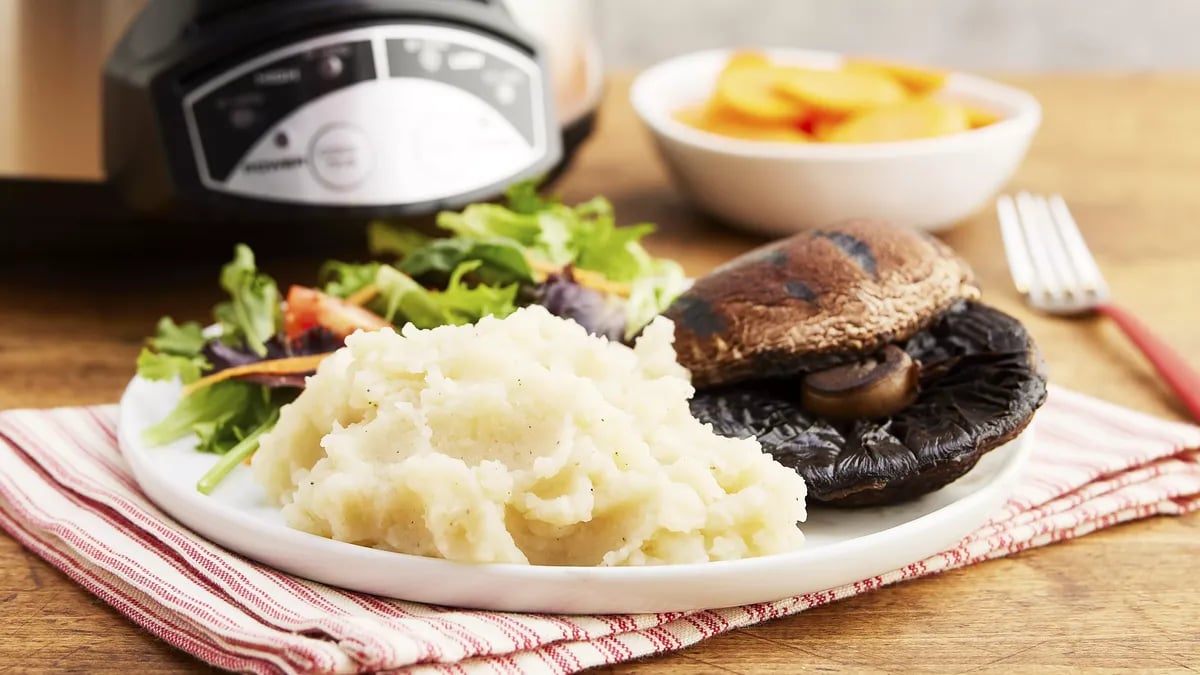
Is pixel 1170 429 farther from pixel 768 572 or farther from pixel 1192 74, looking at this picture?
pixel 1192 74

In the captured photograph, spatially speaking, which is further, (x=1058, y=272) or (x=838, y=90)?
(x=838, y=90)

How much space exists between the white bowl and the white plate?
1237 mm

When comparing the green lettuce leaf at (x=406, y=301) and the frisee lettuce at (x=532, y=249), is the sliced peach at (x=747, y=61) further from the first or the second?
the green lettuce leaf at (x=406, y=301)

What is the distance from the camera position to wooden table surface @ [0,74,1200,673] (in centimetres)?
141

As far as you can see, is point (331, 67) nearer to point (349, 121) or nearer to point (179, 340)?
point (349, 121)

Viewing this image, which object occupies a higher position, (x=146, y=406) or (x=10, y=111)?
(x=10, y=111)

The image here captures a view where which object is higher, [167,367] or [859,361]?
[859,361]

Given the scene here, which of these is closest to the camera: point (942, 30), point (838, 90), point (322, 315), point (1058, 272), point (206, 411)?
point (206, 411)

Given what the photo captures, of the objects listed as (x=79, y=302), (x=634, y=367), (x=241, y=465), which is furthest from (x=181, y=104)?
(x=634, y=367)

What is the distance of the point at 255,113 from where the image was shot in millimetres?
2295

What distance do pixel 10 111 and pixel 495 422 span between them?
1.36 meters

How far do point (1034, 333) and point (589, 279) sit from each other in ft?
2.88

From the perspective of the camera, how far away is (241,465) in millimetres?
1714

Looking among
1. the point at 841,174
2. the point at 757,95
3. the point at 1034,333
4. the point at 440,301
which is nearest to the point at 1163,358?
the point at 1034,333
